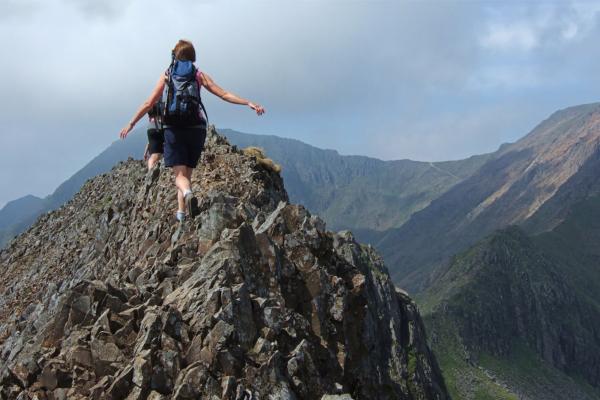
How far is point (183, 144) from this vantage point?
19734mm

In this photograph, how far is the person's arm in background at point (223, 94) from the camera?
1894cm

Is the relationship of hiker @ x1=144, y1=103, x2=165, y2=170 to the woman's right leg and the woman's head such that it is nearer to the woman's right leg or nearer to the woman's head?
the woman's right leg

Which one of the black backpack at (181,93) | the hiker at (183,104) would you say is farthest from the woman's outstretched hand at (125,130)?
the black backpack at (181,93)

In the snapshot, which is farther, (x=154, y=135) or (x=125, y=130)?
(x=154, y=135)

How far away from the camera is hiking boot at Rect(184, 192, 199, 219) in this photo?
21.8 meters

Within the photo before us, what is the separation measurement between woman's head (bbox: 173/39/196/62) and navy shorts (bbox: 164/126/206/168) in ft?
6.69

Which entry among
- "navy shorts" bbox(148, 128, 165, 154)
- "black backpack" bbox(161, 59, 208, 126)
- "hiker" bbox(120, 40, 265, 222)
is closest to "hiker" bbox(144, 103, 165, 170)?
"navy shorts" bbox(148, 128, 165, 154)

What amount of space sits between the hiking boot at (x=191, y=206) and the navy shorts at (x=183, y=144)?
1.71 m

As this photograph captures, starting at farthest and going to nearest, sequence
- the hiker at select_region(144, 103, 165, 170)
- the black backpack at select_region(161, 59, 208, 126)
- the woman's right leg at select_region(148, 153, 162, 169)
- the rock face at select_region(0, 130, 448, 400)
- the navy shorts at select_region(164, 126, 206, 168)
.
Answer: the woman's right leg at select_region(148, 153, 162, 169) < the hiker at select_region(144, 103, 165, 170) < the navy shorts at select_region(164, 126, 206, 168) < the black backpack at select_region(161, 59, 208, 126) < the rock face at select_region(0, 130, 448, 400)

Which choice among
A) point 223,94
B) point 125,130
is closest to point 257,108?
point 223,94

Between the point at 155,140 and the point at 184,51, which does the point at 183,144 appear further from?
the point at 155,140

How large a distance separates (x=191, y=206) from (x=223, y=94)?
18.0ft

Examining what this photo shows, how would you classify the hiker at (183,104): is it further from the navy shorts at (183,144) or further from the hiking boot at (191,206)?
the hiking boot at (191,206)

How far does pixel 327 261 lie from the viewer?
25359 mm
